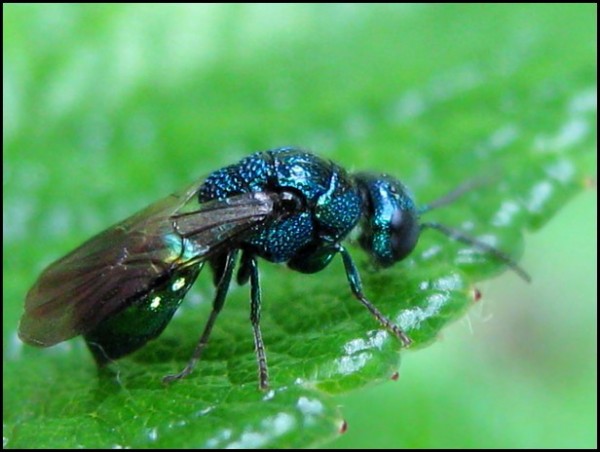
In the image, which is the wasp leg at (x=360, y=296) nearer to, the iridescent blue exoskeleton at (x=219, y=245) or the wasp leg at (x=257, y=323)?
the iridescent blue exoskeleton at (x=219, y=245)

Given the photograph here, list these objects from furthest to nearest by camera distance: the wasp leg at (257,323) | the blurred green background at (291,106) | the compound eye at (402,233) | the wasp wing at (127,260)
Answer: the blurred green background at (291,106) < the compound eye at (402,233) < the wasp wing at (127,260) < the wasp leg at (257,323)

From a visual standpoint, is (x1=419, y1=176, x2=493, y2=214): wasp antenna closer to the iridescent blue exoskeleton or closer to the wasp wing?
the iridescent blue exoskeleton

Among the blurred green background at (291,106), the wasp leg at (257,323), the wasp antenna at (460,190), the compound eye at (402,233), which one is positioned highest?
the blurred green background at (291,106)

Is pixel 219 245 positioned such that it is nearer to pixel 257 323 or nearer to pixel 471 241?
pixel 257 323

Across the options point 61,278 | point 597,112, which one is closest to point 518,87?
point 597,112

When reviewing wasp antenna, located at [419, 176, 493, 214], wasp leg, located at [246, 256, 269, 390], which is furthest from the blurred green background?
wasp leg, located at [246, 256, 269, 390]

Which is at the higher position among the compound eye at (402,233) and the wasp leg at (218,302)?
the compound eye at (402,233)

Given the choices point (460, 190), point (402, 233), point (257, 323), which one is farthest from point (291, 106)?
point (257, 323)

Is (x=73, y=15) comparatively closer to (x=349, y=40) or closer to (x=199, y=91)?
(x=199, y=91)

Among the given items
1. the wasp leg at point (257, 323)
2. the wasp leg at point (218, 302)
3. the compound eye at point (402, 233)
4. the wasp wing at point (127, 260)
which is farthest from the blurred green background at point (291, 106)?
the wasp leg at point (257, 323)
